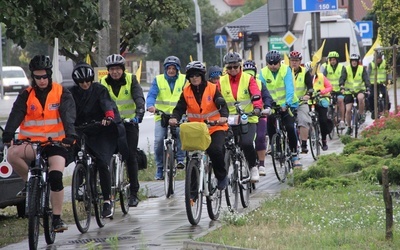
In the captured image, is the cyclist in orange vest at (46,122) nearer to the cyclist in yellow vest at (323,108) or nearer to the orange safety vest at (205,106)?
the orange safety vest at (205,106)

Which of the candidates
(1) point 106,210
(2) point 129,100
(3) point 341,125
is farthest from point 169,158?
(3) point 341,125

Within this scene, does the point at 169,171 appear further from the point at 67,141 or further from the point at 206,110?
the point at 67,141

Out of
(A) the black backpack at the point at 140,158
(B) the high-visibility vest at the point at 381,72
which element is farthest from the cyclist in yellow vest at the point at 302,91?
(B) the high-visibility vest at the point at 381,72

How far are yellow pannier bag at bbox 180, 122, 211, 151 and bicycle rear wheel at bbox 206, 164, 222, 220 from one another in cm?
45

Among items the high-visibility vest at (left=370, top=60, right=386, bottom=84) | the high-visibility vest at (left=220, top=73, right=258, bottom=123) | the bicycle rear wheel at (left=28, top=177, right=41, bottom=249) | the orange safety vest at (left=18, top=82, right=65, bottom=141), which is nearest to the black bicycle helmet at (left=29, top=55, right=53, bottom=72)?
the orange safety vest at (left=18, top=82, right=65, bottom=141)

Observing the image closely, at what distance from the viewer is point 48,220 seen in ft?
36.2

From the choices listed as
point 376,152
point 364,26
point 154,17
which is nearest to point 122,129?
point 376,152

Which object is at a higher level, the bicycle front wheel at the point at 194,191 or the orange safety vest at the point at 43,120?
the orange safety vest at the point at 43,120

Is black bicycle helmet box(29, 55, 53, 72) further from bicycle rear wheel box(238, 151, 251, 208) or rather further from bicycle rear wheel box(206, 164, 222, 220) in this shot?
bicycle rear wheel box(238, 151, 251, 208)

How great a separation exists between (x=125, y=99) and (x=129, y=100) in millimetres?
54

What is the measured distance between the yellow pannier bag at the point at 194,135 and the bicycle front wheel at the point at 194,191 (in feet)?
0.59

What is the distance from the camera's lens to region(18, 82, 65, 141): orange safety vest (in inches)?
439

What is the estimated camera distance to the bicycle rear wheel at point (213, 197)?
12.1 meters

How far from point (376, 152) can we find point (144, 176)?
3.72 metres
